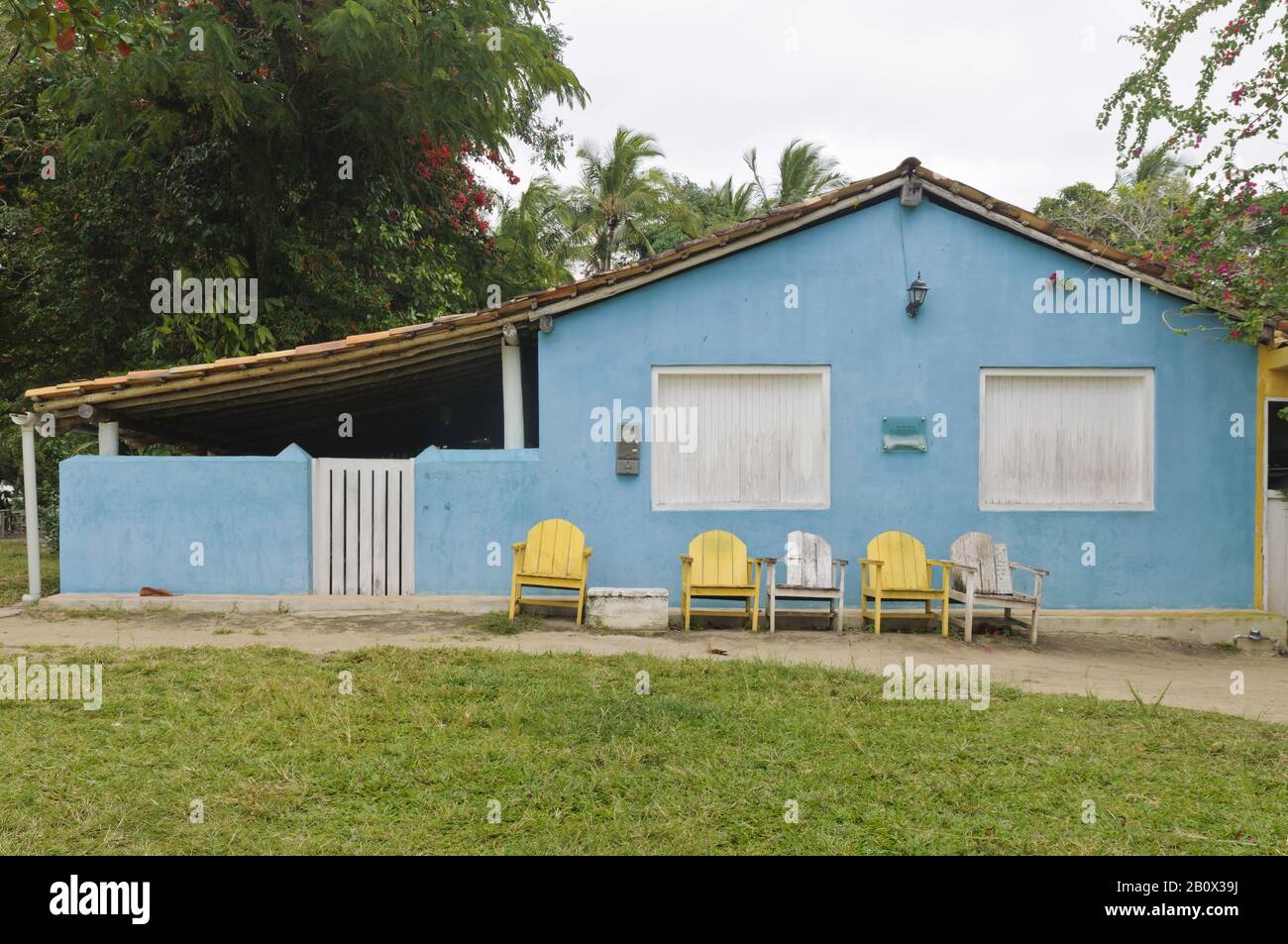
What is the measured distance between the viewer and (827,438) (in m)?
9.20

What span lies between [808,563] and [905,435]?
171cm

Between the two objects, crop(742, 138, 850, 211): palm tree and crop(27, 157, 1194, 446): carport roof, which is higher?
crop(742, 138, 850, 211): palm tree

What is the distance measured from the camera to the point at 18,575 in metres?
13.1

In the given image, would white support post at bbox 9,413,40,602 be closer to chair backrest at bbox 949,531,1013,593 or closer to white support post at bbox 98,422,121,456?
white support post at bbox 98,422,121,456

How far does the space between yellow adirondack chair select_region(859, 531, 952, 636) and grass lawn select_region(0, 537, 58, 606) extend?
8.67m

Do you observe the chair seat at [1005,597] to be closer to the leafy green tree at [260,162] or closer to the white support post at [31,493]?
the leafy green tree at [260,162]

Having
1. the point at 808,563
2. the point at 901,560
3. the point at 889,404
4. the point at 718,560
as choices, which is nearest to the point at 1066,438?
the point at 889,404

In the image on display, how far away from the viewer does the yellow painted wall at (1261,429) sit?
30.1 ft

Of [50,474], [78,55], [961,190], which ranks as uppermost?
[78,55]

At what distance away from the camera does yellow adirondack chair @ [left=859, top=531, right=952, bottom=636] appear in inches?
332

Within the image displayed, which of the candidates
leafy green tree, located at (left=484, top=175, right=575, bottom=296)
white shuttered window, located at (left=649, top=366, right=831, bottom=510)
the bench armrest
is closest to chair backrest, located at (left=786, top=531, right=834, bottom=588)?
white shuttered window, located at (left=649, top=366, right=831, bottom=510)

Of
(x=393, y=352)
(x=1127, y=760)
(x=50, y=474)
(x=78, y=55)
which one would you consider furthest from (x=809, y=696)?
(x=50, y=474)

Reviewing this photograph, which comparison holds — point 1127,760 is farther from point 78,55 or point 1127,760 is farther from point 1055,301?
point 78,55
